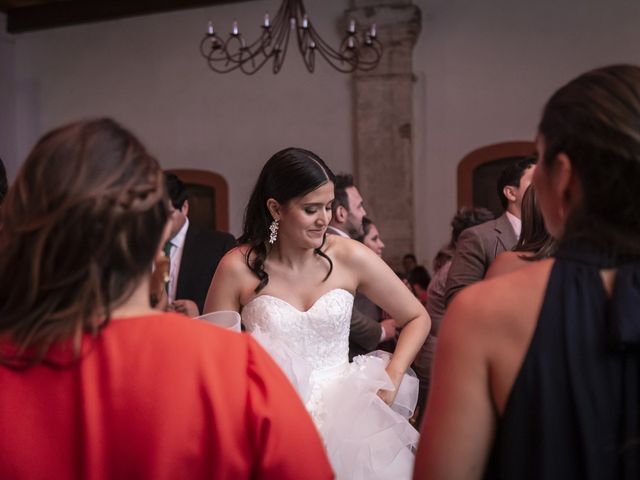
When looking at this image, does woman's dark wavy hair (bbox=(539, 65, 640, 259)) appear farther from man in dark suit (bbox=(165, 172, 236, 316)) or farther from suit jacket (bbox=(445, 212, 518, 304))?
man in dark suit (bbox=(165, 172, 236, 316))

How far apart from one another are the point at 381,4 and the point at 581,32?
2085 millimetres

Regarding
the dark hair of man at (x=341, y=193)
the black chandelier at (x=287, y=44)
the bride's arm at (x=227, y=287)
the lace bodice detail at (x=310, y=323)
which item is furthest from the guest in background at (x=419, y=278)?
the bride's arm at (x=227, y=287)

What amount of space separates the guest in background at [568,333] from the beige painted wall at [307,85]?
7.19 metres

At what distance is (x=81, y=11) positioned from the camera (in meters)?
9.75

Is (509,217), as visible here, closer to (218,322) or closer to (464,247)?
(464,247)

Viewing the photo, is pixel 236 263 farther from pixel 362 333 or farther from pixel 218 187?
pixel 218 187

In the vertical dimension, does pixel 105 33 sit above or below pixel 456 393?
above

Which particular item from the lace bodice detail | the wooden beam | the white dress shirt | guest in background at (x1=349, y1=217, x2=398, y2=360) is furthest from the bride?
the wooden beam

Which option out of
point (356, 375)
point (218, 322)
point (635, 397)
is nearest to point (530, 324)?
point (635, 397)

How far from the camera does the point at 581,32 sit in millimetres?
7867

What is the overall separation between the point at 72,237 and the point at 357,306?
2440mm

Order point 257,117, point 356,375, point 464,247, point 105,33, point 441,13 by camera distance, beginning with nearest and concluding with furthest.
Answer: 1. point 356,375
2. point 464,247
3. point 441,13
4. point 257,117
5. point 105,33

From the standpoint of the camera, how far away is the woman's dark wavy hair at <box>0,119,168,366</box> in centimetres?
114

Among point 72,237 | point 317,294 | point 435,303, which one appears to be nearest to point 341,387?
point 317,294
